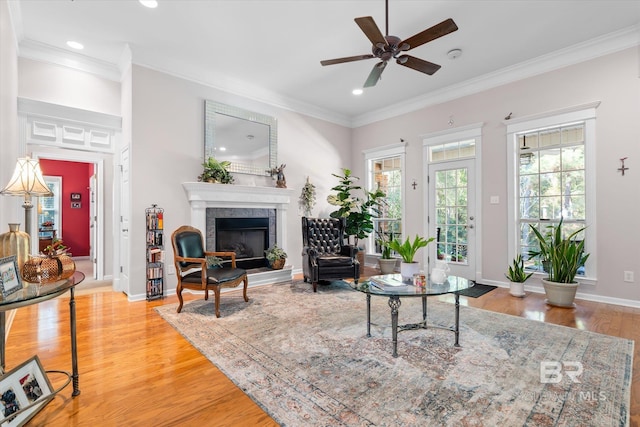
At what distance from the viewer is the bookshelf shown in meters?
3.99

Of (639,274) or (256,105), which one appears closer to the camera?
(639,274)

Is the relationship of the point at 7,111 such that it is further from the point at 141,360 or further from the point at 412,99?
the point at 412,99

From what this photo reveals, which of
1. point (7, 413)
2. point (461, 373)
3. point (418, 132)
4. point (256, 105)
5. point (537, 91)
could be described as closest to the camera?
point (7, 413)

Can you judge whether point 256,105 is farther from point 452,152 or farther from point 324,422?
point 324,422

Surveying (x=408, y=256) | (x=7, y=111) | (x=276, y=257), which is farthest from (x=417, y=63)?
(x=7, y=111)

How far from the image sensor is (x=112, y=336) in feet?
9.32

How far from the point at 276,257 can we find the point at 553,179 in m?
4.18

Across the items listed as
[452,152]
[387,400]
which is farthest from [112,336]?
[452,152]

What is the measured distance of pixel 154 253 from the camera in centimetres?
403

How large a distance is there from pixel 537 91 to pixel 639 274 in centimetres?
260

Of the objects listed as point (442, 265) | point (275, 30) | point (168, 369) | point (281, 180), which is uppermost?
point (275, 30)

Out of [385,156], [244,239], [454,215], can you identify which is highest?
[385,156]

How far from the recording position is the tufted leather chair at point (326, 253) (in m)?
4.48

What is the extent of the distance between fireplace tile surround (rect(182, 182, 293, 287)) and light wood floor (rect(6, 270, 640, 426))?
1.07 meters
